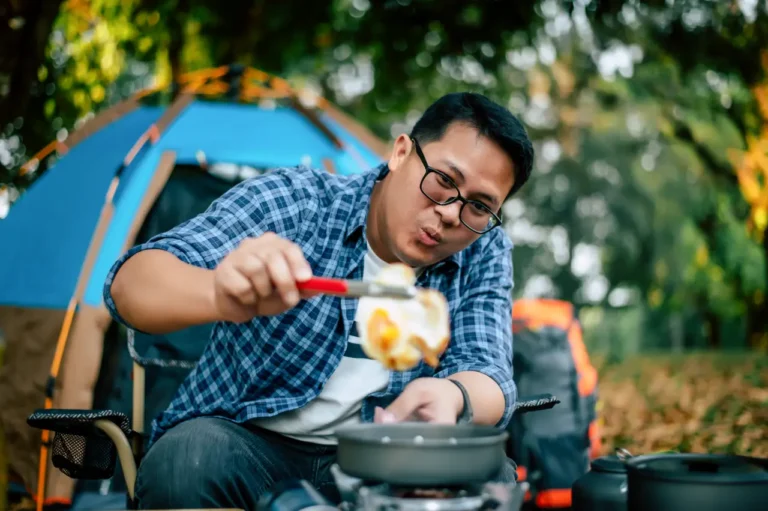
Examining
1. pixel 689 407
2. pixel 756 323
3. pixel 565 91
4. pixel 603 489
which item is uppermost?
pixel 565 91

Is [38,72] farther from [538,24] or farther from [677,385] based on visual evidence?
[677,385]

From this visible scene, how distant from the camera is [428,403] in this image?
1712 mm

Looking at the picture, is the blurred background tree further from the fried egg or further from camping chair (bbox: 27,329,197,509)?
the fried egg

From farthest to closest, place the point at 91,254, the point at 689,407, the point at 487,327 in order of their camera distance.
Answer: the point at 689,407 → the point at 91,254 → the point at 487,327

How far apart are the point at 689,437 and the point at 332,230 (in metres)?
5.04

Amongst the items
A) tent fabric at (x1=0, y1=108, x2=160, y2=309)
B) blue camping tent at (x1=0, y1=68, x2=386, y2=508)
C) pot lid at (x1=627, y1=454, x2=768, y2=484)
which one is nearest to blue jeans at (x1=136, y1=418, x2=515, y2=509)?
pot lid at (x1=627, y1=454, x2=768, y2=484)

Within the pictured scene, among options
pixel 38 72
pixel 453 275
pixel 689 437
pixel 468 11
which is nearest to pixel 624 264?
pixel 689 437

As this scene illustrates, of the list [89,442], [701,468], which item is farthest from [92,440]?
[701,468]

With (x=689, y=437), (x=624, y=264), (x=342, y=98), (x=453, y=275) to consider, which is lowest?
(x=689, y=437)

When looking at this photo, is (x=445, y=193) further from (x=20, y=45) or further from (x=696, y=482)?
(x=20, y=45)

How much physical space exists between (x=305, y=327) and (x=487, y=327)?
49 centimetres

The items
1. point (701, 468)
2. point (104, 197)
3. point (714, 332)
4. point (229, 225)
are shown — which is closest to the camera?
point (701, 468)

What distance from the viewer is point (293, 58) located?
25.3ft

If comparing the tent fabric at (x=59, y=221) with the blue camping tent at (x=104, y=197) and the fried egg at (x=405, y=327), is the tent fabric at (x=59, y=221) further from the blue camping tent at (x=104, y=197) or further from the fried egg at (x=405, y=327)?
the fried egg at (x=405, y=327)
